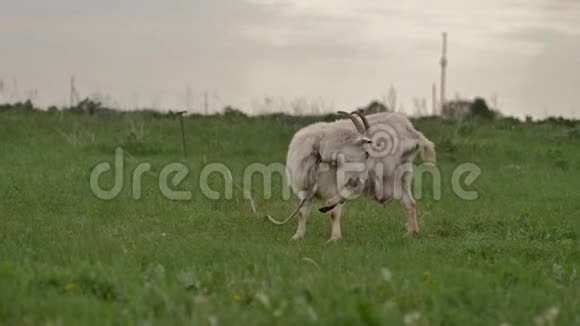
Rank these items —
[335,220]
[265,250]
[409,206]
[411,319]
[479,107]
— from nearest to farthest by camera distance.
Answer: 1. [411,319]
2. [265,250]
3. [335,220]
4. [409,206]
5. [479,107]

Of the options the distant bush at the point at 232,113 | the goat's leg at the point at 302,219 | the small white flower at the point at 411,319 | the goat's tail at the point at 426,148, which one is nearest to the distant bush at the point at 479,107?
the distant bush at the point at 232,113

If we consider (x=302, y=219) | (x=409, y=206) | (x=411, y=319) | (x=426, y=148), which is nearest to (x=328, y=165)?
(x=302, y=219)

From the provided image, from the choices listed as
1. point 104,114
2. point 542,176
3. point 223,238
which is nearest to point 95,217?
point 223,238

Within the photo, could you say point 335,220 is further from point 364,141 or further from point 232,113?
point 232,113

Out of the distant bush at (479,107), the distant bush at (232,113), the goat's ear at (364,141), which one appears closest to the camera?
the goat's ear at (364,141)

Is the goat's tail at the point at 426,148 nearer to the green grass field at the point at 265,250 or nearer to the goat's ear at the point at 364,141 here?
the green grass field at the point at 265,250

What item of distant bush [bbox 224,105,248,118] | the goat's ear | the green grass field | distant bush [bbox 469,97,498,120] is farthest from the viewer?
distant bush [bbox 469,97,498,120]

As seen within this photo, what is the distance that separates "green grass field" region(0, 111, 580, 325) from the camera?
5.75 metres

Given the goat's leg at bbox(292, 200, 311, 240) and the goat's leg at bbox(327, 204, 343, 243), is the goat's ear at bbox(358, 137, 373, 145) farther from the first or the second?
the goat's leg at bbox(292, 200, 311, 240)

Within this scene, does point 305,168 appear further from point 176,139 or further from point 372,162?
point 176,139

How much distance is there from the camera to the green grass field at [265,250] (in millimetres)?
5746

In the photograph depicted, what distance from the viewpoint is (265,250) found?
8828mm

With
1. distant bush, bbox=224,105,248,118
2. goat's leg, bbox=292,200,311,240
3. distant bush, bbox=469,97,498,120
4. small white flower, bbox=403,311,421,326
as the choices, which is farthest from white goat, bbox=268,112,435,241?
distant bush, bbox=469,97,498,120

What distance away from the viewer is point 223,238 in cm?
993
